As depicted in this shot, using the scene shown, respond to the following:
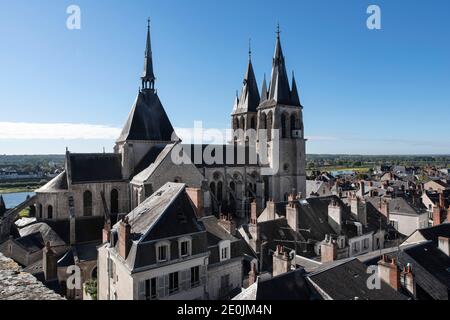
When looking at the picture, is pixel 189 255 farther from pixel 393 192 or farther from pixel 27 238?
pixel 393 192

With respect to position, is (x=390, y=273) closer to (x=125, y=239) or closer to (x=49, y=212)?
(x=125, y=239)

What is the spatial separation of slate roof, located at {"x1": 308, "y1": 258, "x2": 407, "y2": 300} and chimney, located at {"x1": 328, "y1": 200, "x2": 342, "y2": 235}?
34.2 ft

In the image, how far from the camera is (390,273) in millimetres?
12562

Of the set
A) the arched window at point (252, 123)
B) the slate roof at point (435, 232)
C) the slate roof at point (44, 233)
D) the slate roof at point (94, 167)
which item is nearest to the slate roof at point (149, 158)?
the slate roof at point (94, 167)

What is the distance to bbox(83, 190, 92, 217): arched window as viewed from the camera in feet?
93.9

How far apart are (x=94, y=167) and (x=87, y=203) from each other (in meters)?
3.51

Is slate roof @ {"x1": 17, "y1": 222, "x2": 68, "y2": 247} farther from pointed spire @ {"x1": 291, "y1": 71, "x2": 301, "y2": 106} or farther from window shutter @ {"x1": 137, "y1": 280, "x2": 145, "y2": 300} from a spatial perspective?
pointed spire @ {"x1": 291, "y1": 71, "x2": 301, "y2": 106}

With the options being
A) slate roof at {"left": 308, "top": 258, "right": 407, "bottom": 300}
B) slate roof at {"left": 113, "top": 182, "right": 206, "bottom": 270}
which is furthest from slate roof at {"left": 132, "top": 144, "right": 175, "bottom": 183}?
slate roof at {"left": 308, "top": 258, "right": 407, "bottom": 300}

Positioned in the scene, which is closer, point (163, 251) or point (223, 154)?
point (163, 251)

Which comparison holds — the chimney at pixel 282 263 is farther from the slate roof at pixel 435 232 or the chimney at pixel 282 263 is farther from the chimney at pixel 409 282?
the slate roof at pixel 435 232

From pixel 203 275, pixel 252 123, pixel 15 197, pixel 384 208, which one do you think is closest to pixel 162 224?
pixel 203 275

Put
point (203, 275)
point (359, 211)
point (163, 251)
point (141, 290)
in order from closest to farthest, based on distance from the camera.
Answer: point (141, 290), point (163, 251), point (203, 275), point (359, 211)
